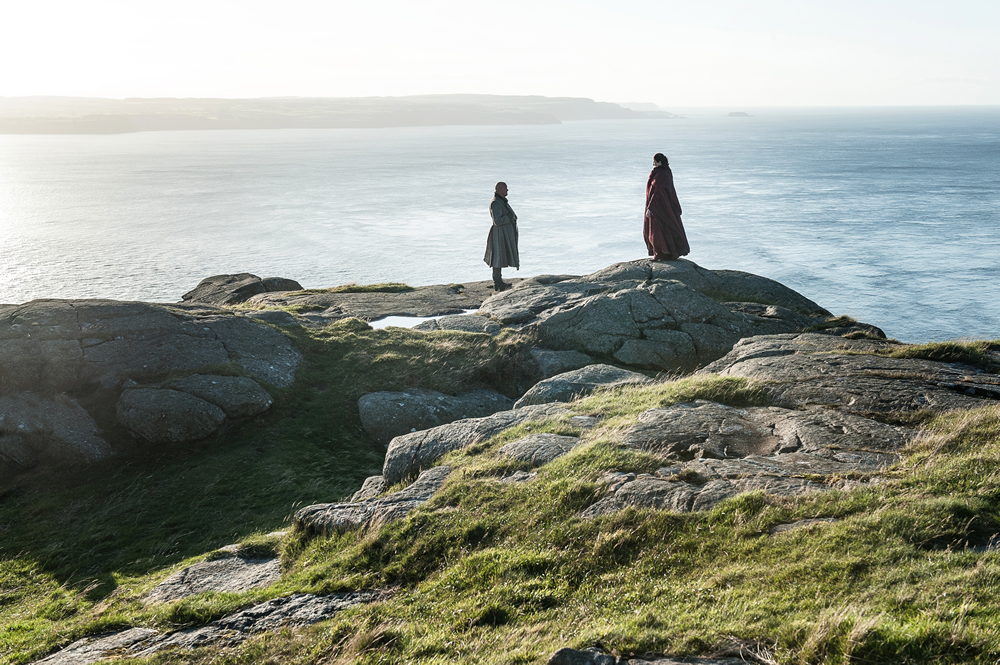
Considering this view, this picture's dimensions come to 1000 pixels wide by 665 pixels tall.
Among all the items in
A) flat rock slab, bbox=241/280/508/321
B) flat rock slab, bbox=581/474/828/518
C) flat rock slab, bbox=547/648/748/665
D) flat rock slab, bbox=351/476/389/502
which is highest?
flat rock slab, bbox=581/474/828/518

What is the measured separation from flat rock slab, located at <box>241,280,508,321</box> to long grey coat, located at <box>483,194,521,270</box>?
1.58 m

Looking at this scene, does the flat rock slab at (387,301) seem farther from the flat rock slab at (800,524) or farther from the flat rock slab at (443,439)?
the flat rock slab at (800,524)

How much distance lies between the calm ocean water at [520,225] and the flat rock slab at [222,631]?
3017 centimetres

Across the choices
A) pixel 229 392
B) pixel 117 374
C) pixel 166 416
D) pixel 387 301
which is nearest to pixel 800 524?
pixel 229 392

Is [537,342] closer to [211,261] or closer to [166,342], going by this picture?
[166,342]

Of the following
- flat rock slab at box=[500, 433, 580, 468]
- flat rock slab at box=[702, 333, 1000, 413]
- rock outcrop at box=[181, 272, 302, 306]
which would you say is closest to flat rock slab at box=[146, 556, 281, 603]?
flat rock slab at box=[500, 433, 580, 468]

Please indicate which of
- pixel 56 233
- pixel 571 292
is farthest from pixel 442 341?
pixel 56 233

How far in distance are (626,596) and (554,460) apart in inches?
110

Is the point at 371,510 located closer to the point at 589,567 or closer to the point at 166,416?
the point at 589,567

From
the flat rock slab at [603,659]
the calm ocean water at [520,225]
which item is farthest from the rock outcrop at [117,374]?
the calm ocean water at [520,225]

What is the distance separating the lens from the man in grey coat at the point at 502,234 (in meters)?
20.7

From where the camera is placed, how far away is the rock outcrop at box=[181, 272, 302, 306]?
83.9ft

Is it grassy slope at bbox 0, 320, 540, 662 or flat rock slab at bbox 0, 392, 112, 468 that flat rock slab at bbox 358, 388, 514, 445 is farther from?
flat rock slab at bbox 0, 392, 112, 468

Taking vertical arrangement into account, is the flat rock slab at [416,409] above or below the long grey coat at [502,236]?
below
